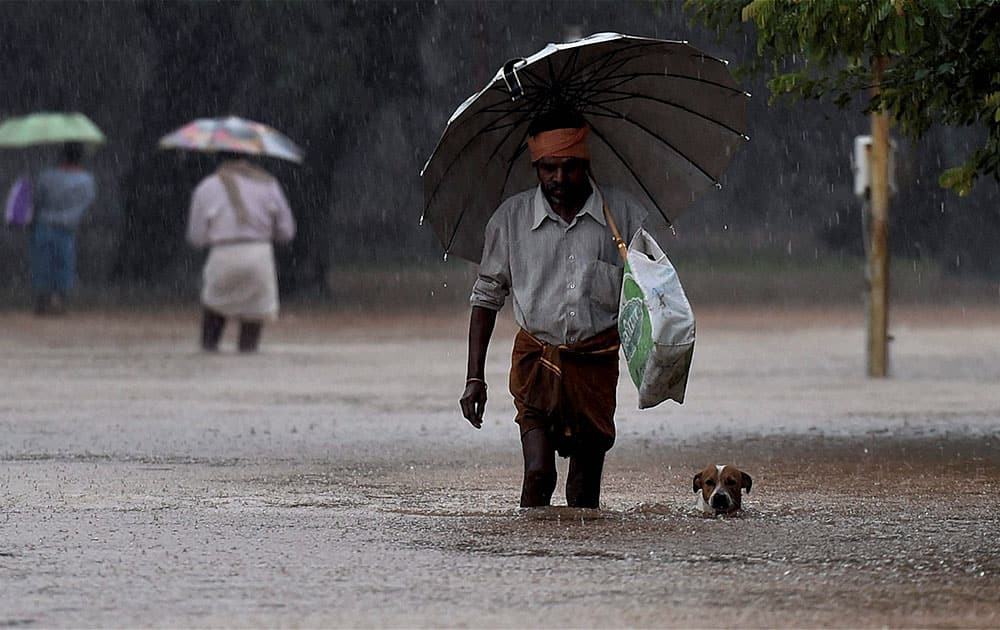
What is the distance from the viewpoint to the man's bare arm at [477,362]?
8.74 metres

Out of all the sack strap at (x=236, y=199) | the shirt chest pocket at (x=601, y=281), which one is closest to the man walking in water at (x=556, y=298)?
the shirt chest pocket at (x=601, y=281)

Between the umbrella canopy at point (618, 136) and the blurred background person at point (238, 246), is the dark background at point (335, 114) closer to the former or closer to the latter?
the blurred background person at point (238, 246)

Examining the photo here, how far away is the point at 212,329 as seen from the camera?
20.7 metres

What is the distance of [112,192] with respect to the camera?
132 feet

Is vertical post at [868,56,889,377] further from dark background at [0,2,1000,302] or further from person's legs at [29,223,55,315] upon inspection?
person's legs at [29,223,55,315]

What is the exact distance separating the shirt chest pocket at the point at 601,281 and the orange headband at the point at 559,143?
44cm

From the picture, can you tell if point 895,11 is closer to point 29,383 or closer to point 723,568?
point 723,568

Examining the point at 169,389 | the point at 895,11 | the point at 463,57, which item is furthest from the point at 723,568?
the point at 463,57

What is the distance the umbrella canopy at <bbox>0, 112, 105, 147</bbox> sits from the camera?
27344 millimetres

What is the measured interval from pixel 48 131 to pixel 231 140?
6251 mm

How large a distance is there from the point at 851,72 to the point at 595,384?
340cm

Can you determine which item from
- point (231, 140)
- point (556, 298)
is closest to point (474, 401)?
point (556, 298)

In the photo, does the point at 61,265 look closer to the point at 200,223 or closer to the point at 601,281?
the point at 200,223

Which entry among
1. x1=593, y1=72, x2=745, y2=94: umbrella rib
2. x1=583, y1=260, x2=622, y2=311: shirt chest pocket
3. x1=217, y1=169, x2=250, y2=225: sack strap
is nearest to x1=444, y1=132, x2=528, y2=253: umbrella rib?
x1=593, y1=72, x2=745, y2=94: umbrella rib
